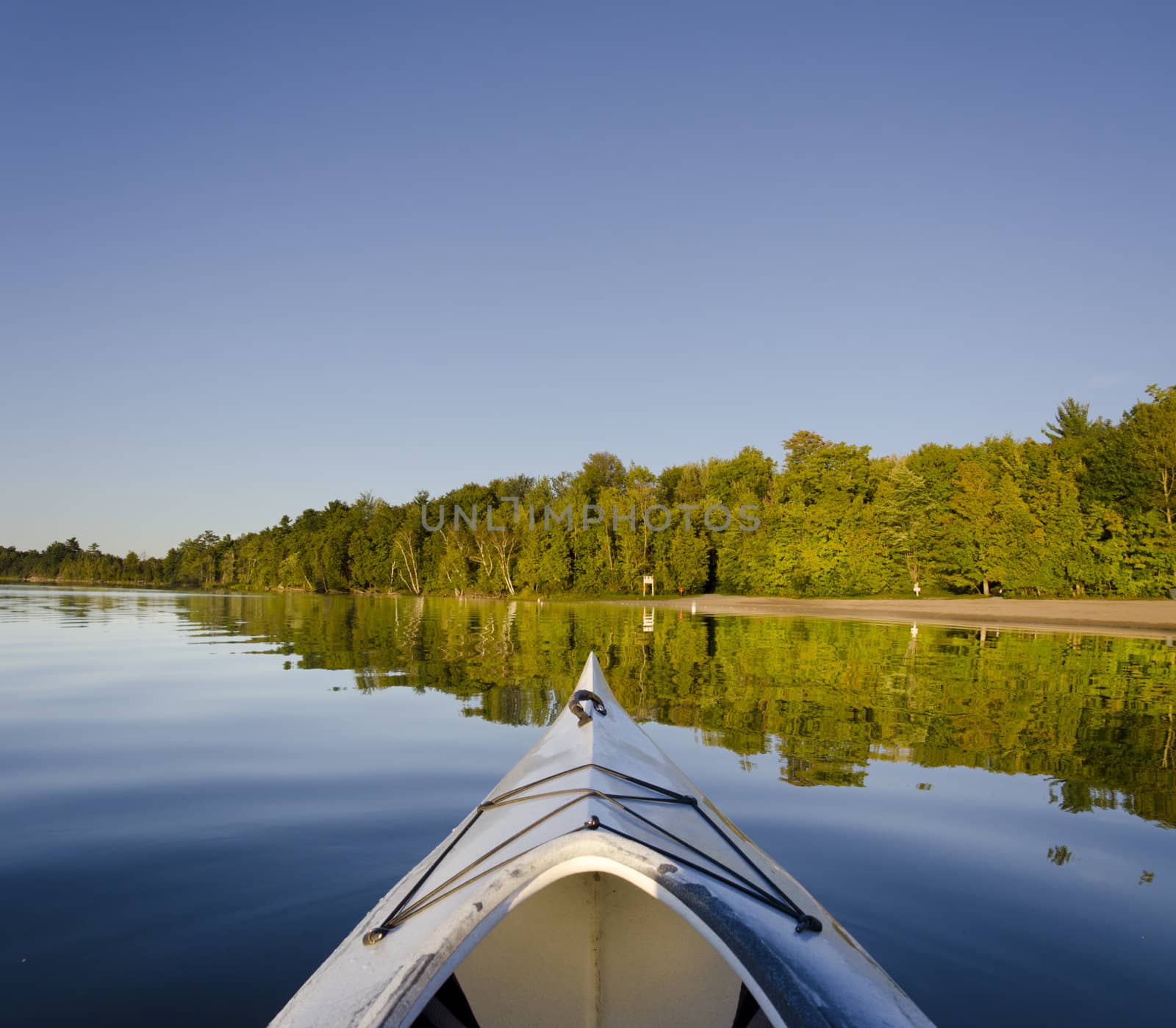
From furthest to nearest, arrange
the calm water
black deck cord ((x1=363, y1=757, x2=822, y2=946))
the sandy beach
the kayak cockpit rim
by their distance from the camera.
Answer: the sandy beach < the calm water < black deck cord ((x1=363, y1=757, x2=822, y2=946)) < the kayak cockpit rim

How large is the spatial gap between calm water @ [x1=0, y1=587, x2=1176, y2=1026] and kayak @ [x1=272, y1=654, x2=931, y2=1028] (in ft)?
2.60

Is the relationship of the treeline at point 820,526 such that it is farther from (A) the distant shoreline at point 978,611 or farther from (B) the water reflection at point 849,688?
(B) the water reflection at point 849,688

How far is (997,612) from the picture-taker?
31766mm

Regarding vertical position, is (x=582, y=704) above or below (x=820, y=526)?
below

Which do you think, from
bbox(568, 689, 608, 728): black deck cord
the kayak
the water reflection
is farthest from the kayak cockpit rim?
the water reflection

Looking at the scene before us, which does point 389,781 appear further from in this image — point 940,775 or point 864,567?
point 864,567

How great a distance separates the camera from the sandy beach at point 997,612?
26.7 meters

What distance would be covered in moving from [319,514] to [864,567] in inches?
2610

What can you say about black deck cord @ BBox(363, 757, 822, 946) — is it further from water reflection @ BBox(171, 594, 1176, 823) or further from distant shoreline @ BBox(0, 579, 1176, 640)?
distant shoreline @ BBox(0, 579, 1176, 640)

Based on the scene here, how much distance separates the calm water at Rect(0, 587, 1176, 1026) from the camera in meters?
3.36

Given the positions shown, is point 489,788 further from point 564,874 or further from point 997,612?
point 997,612

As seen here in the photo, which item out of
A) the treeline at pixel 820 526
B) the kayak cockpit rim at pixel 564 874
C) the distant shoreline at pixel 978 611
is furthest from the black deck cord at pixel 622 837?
the treeline at pixel 820 526

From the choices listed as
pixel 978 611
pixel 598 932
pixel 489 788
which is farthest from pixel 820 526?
pixel 598 932

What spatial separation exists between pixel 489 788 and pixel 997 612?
31135mm
